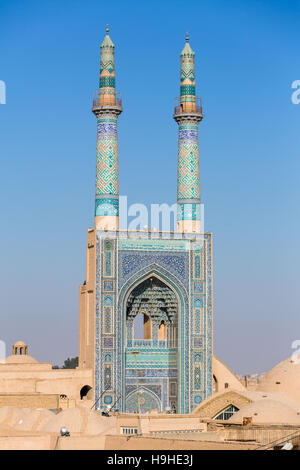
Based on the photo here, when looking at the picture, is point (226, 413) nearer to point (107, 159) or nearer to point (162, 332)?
point (162, 332)

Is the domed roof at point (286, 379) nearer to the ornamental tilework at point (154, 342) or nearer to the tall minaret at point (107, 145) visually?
the ornamental tilework at point (154, 342)

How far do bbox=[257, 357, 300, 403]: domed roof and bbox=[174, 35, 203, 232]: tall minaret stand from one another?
585 centimetres

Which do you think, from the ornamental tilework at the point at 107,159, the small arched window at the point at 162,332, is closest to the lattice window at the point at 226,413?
the small arched window at the point at 162,332

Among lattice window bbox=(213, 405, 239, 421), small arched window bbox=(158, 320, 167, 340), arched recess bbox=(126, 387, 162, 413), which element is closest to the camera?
lattice window bbox=(213, 405, 239, 421)

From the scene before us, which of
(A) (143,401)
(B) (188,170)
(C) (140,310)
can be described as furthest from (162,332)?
(B) (188,170)

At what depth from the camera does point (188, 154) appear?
1857 inches

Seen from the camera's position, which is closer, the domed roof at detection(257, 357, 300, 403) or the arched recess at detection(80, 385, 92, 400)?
the domed roof at detection(257, 357, 300, 403)

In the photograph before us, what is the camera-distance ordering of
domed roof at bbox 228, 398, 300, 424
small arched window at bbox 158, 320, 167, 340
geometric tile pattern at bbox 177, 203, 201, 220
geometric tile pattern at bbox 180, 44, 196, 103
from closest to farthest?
domed roof at bbox 228, 398, 300, 424, geometric tile pattern at bbox 177, 203, 201, 220, geometric tile pattern at bbox 180, 44, 196, 103, small arched window at bbox 158, 320, 167, 340

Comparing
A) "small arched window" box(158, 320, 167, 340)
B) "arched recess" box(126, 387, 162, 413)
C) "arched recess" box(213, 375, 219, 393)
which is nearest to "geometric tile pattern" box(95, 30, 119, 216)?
"small arched window" box(158, 320, 167, 340)

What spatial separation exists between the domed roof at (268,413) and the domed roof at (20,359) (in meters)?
13.8

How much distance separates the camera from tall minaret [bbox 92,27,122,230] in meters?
45.8

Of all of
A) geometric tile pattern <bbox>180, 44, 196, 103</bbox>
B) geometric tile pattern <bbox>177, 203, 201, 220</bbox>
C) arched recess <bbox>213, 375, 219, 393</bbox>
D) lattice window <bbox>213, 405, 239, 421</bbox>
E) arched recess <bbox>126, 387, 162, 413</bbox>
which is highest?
geometric tile pattern <bbox>180, 44, 196, 103</bbox>

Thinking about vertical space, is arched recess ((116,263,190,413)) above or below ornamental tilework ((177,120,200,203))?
below

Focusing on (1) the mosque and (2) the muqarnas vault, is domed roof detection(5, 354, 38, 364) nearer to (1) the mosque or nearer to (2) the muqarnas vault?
(1) the mosque
